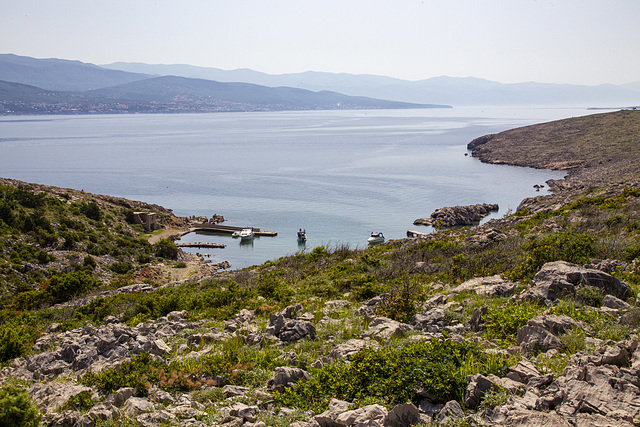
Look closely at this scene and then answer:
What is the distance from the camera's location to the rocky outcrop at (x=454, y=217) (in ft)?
179

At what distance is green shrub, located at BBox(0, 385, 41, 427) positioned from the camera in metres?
6.26

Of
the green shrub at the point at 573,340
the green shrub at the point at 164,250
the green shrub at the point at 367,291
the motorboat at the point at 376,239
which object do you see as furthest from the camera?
the motorboat at the point at 376,239

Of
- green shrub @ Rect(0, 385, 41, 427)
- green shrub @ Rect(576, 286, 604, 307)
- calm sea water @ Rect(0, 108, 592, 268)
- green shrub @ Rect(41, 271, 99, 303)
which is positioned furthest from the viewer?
calm sea water @ Rect(0, 108, 592, 268)

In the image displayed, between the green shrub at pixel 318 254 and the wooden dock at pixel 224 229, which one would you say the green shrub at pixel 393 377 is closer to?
the green shrub at pixel 318 254

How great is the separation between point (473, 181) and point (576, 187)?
22.1 meters

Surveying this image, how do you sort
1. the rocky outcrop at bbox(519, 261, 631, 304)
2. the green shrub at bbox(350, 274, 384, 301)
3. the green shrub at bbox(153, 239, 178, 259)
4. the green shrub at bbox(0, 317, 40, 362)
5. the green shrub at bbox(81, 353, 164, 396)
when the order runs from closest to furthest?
the green shrub at bbox(81, 353, 164, 396) → the rocky outcrop at bbox(519, 261, 631, 304) → the green shrub at bbox(0, 317, 40, 362) → the green shrub at bbox(350, 274, 384, 301) → the green shrub at bbox(153, 239, 178, 259)

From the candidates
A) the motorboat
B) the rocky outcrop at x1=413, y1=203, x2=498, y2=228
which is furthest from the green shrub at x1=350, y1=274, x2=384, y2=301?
the rocky outcrop at x1=413, y1=203, x2=498, y2=228

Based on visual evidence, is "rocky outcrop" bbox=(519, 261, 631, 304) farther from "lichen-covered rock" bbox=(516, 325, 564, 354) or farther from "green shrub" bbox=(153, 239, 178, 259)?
"green shrub" bbox=(153, 239, 178, 259)

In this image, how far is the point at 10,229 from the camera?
36188 millimetres

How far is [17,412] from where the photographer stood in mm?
6285

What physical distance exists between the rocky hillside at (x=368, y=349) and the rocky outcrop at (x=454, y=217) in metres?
37.5

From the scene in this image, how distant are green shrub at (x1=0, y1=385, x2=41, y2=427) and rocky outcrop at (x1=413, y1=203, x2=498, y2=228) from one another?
1942 inches

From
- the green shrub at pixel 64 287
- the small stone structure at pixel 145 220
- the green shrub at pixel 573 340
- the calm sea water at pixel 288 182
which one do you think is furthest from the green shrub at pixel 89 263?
the green shrub at pixel 573 340

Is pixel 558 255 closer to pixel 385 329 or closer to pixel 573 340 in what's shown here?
pixel 573 340
